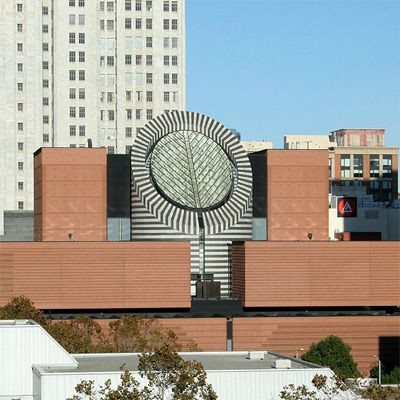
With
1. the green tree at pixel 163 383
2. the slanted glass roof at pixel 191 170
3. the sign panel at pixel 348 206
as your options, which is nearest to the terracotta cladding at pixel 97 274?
the slanted glass roof at pixel 191 170

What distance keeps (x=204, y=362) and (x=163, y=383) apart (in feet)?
50.5

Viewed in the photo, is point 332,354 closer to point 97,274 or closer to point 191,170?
point 97,274

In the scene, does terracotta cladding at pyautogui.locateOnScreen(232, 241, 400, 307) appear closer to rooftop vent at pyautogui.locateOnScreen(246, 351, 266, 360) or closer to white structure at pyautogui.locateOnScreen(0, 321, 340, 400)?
A: white structure at pyautogui.locateOnScreen(0, 321, 340, 400)

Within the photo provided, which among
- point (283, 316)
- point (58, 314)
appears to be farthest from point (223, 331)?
point (58, 314)

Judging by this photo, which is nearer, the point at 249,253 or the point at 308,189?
the point at 249,253

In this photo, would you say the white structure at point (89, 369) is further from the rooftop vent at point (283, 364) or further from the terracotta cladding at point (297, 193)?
the terracotta cladding at point (297, 193)

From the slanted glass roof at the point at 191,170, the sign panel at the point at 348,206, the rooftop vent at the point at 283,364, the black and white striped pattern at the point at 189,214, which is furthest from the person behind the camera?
the sign panel at the point at 348,206

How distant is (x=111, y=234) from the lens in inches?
5861

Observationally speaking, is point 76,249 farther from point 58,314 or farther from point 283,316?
point 283,316

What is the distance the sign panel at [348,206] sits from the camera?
168m

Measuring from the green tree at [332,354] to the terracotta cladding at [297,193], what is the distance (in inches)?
921

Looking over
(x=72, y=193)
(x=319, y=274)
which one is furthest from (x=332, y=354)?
(x=72, y=193)

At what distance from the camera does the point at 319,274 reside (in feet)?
462

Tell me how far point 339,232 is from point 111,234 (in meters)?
31.7
